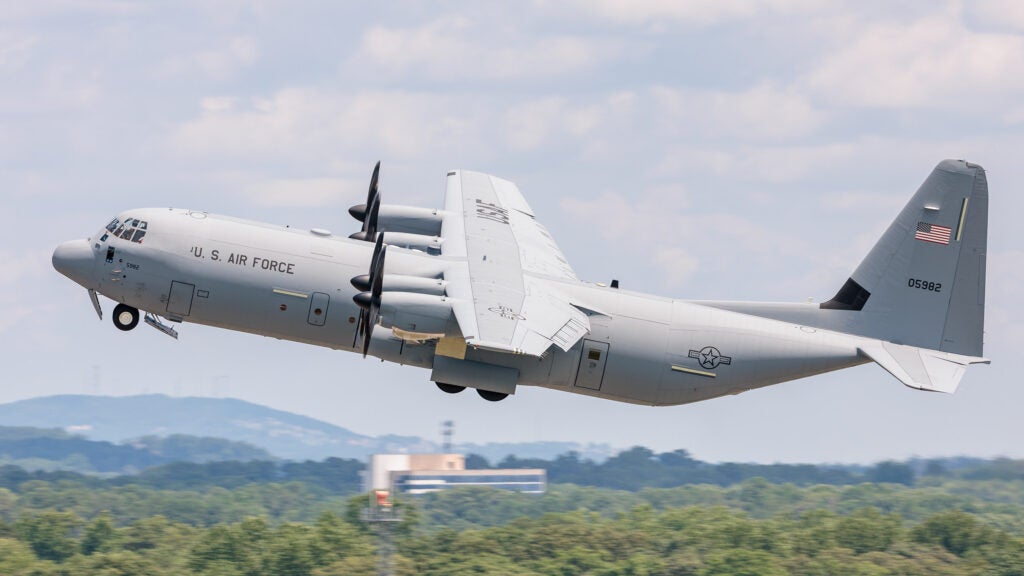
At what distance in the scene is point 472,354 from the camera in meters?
28.3

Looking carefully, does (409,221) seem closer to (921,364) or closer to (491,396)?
(491,396)

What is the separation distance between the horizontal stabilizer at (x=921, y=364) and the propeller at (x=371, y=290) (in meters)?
13.0

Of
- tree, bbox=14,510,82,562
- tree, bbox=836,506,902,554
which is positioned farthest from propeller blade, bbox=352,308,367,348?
tree, bbox=14,510,82,562

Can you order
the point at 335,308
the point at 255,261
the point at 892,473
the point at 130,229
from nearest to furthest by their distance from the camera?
the point at 335,308, the point at 255,261, the point at 130,229, the point at 892,473

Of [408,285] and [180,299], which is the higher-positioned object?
[408,285]

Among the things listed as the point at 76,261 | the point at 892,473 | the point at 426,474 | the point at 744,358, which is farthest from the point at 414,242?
the point at 892,473

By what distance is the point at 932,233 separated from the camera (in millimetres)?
31812

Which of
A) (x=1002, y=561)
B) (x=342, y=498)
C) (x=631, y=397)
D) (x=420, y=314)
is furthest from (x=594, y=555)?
(x=342, y=498)

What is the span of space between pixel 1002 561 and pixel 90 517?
88.3 metres

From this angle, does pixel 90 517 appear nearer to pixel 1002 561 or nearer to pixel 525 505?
pixel 525 505

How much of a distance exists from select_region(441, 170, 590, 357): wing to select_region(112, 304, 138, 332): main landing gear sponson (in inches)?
318

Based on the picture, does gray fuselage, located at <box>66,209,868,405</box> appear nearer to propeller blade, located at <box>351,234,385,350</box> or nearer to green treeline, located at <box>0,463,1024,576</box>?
propeller blade, located at <box>351,234,385,350</box>

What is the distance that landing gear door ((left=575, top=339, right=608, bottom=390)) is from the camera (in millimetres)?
29109

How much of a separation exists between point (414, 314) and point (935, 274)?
48.8ft
